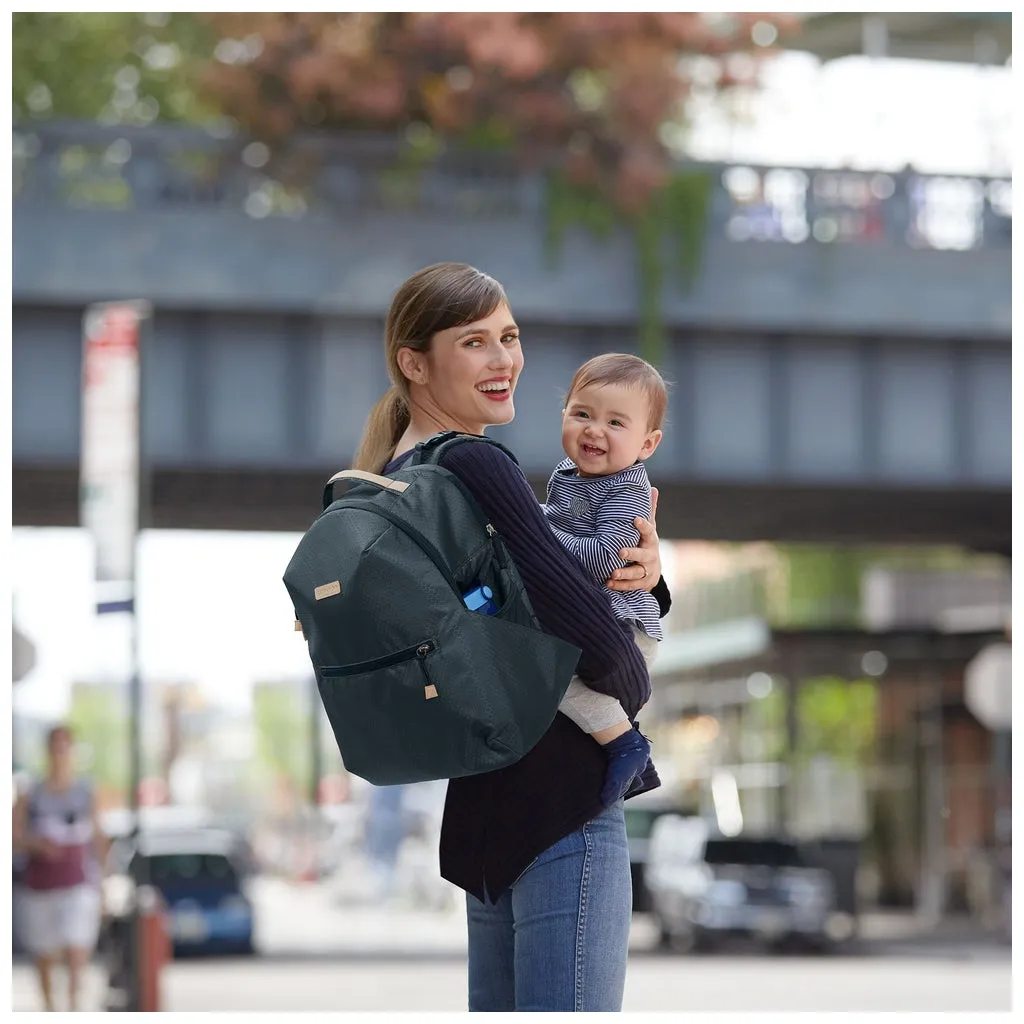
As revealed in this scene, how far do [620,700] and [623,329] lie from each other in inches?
591

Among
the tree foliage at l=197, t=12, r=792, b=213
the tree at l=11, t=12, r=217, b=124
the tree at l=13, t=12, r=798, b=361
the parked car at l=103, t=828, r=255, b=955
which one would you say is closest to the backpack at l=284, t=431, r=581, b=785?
the tree at l=13, t=12, r=798, b=361

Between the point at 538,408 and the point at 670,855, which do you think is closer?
the point at 538,408

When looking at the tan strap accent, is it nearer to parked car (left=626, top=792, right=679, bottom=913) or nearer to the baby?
the baby

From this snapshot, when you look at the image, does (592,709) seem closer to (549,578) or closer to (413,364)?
(549,578)

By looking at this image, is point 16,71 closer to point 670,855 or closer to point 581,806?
point 670,855

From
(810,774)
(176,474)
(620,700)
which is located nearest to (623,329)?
(176,474)

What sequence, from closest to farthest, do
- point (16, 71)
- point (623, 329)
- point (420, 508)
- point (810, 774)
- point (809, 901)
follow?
point (420, 508) → point (623, 329) → point (16, 71) → point (809, 901) → point (810, 774)

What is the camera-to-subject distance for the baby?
3.46 m

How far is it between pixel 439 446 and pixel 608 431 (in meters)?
0.41

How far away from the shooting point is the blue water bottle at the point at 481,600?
10.5 ft

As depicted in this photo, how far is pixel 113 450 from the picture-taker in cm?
1296

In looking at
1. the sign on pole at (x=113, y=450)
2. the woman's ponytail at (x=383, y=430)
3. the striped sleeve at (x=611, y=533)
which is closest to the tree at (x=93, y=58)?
the sign on pole at (x=113, y=450)

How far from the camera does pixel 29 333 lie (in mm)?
16969

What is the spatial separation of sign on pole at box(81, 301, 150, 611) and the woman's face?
9117mm
